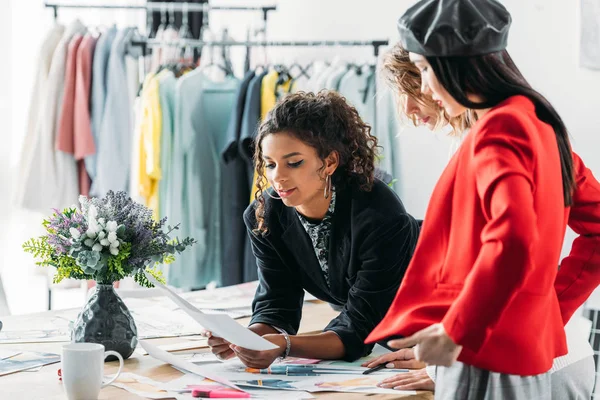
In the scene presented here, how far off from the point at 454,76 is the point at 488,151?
0.14 m

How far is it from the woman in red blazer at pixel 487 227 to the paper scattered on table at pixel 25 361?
73 centimetres

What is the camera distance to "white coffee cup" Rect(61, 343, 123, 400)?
1.26 meters

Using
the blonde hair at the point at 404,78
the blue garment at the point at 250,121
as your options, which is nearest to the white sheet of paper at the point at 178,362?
the blonde hair at the point at 404,78

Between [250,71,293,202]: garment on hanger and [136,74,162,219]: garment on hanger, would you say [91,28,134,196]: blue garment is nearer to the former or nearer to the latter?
[136,74,162,219]: garment on hanger

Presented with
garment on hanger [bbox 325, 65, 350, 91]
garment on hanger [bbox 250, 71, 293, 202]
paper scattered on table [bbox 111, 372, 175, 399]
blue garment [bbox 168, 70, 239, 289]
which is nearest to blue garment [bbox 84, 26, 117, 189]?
blue garment [bbox 168, 70, 239, 289]

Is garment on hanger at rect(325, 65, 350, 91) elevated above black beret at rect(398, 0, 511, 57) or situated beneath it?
situated beneath

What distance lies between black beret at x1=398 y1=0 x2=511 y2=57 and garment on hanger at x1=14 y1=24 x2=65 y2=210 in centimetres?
252

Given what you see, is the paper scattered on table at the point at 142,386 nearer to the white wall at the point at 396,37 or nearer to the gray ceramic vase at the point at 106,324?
the gray ceramic vase at the point at 106,324

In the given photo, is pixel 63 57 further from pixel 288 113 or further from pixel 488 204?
pixel 488 204

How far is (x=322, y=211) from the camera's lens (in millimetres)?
1762

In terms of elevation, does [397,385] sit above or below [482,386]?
below

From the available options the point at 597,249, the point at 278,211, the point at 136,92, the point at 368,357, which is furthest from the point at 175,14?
the point at 597,249

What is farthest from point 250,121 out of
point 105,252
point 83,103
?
point 105,252

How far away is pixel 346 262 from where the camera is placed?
68.7 inches
